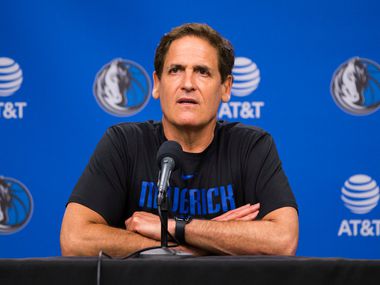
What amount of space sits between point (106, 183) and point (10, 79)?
132 centimetres

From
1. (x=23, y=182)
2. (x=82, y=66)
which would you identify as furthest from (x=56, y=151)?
(x=82, y=66)

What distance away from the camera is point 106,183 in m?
2.64

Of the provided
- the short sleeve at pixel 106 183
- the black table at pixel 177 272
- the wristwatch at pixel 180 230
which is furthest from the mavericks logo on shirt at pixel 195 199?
the black table at pixel 177 272

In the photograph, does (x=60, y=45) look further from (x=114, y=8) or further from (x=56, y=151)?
(x=56, y=151)

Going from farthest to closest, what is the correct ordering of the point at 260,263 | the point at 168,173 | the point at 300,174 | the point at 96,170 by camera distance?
the point at 300,174 → the point at 96,170 → the point at 168,173 → the point at 260,263

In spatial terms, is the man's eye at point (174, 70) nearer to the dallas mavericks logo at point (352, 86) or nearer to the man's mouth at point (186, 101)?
the man's mouth at point (186, 101)

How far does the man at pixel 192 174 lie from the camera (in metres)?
2.39

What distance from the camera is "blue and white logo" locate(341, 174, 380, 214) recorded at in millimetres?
3592

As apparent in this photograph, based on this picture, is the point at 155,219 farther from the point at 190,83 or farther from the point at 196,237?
the point at 190,83

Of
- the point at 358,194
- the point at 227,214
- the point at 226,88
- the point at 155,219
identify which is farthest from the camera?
the point at 358,194

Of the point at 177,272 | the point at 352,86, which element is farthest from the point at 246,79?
the point at 177,272

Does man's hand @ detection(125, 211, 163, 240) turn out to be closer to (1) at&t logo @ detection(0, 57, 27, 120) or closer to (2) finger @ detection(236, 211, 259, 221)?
(2) finger @ detection(236, 211, 259, 221)

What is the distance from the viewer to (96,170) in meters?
2.68

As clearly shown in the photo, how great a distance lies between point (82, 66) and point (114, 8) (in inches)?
15.1
